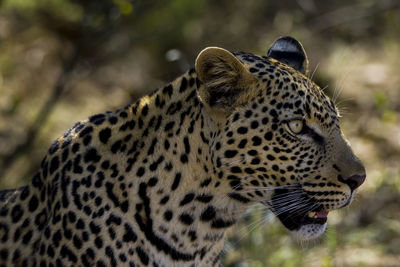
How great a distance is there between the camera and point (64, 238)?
4199 millimetres

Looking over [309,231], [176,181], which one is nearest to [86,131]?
[176,181]

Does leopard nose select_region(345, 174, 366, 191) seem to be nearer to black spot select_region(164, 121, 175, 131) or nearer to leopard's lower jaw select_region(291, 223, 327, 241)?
leopard's lower jaw select_region(291, 223, 327, 241)

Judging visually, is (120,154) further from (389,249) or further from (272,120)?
(389,249)

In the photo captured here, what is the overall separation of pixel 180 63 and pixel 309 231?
4554 millimetres

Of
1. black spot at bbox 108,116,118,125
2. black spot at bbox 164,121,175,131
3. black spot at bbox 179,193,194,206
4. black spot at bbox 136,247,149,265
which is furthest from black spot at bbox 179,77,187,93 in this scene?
black spot at bbox 136,247,149,265

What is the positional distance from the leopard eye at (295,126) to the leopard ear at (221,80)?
1.06 ft

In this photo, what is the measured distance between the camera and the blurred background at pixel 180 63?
841 cm

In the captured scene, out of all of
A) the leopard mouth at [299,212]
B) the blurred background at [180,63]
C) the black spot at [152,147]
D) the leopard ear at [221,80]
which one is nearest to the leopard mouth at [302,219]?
the leopard mouth at [299,212]

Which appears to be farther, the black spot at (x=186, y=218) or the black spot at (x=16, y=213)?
the black spot at (x=16, y=213)

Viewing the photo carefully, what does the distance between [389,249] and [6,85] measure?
7144 millimetres

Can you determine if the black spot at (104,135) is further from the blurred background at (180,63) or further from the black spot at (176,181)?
the blurred background at (180,63)

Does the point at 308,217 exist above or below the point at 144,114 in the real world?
below

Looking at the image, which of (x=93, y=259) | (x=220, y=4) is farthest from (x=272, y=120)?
(x=220, y=4)

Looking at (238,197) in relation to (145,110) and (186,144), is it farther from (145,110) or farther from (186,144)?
(145,110)
